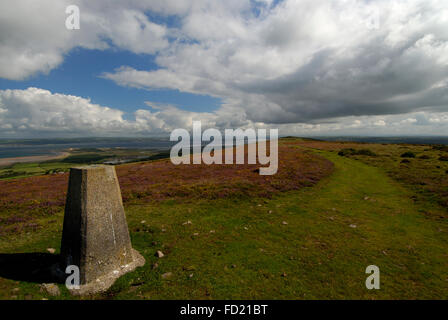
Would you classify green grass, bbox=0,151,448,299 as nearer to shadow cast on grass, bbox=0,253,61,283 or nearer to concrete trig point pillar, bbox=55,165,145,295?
shadow cast on grass, bbox=0,253,61,283

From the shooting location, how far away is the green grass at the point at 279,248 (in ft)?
27.1

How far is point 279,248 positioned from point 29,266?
1297 cm

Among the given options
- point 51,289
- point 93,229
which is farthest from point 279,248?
point 51,289

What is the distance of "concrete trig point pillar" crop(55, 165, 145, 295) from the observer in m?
8.47

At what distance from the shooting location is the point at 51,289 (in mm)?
8141

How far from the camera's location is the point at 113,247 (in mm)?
9273

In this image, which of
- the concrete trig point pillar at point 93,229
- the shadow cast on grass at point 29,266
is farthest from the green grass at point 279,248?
the concrete trig point pillar at point 93,229

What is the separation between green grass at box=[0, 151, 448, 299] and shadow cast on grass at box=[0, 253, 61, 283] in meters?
0.44

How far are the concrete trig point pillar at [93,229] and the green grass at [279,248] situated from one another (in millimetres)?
812

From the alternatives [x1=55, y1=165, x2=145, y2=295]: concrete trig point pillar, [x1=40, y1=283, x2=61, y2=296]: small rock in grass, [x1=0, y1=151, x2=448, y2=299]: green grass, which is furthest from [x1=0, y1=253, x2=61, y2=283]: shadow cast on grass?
[x1=55, y1=165, x2=145, y2=295]: concrete trig point pillar

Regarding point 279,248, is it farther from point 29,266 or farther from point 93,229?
point 29,266

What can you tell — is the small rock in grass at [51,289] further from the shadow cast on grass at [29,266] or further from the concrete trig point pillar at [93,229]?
the concrete trig point pillar at [93,229]
